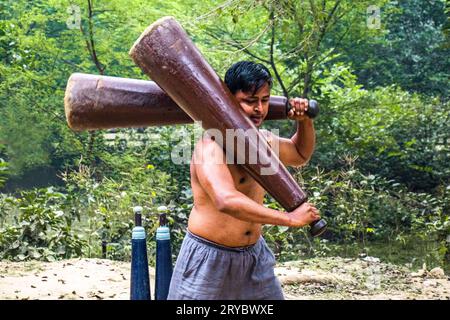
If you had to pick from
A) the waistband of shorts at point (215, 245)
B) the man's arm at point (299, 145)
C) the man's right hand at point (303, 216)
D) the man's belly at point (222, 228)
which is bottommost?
the waistband of shorts at point (215, 245)

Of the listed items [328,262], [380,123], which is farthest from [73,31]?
[328,262]

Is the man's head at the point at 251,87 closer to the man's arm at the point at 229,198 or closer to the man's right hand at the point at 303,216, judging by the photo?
the man's arm at the point at 229,198

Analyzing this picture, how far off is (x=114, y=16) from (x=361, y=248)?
440 cm

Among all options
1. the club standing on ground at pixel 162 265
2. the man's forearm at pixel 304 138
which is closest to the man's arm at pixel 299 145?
the man's forearm at pixel 304 138

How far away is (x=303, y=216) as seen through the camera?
2553mm

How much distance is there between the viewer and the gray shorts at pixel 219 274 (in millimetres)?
2758

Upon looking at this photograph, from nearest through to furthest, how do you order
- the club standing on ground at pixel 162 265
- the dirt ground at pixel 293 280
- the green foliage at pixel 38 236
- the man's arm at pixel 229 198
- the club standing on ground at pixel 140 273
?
the man's arm at pixel 229 198, the club standing on ground at pixel 162 265, the club standing on ground at pixel 140 273, the dirt ground at pixel 293 280, the green foliage at pixel 38 236

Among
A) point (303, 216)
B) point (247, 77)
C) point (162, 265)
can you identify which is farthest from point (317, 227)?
point (162, 265)

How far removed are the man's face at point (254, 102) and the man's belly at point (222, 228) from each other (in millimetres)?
397

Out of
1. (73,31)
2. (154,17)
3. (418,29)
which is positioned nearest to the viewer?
(154,17)

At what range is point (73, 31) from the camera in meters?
9.53

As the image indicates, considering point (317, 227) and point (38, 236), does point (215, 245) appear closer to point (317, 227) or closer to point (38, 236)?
point (317, 227)

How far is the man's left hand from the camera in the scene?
282 centimetres

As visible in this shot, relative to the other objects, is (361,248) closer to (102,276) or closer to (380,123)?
(380,123)
